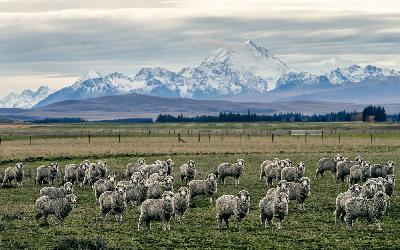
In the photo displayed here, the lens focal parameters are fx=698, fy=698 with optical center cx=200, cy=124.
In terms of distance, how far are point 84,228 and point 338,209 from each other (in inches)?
371

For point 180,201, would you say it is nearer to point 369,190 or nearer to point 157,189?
point 157,189

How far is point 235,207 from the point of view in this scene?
82.4 feet

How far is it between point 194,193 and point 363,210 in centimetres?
929

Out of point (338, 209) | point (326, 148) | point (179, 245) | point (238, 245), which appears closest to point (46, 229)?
point (179, 245)

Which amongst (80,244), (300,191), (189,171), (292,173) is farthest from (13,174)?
(80,244)

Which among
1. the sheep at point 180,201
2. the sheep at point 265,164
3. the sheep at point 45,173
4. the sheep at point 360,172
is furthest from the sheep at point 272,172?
the sheep at point 45,173

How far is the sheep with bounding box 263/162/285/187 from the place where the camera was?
3841 centimetres

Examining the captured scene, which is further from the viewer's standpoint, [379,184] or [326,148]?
[326,148]

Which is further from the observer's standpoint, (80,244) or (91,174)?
(91,174)

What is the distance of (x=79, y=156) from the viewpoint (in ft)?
200

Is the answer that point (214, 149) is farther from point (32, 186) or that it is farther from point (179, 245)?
point (179, 245)

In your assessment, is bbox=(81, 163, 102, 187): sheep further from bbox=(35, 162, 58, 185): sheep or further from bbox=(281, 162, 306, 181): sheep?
bbox=(281, 162, 306, 181): sheep

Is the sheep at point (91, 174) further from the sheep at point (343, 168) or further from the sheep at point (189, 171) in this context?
the sheep at point (343, 168)

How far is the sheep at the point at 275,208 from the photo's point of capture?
2503cm
